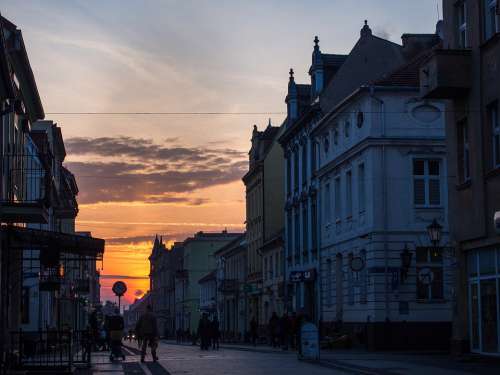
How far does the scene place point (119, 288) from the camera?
3388cm

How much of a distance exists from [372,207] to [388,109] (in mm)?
3804

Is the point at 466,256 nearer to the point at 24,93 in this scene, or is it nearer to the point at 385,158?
the point at 385,158

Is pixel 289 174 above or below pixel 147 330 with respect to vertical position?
above

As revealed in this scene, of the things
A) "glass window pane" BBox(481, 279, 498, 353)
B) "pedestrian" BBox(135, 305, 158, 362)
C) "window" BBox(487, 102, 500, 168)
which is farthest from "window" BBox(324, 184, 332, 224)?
"window" BBox(487, 102, 500, 168)

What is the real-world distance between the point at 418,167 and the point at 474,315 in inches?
516

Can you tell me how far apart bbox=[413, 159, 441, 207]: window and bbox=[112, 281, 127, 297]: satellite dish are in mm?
12573

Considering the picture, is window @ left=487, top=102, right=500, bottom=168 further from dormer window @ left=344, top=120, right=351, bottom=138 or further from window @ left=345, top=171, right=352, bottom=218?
window @ left=345, top=171, right=352, bottom=218

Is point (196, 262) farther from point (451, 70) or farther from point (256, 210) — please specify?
point (451, 70)

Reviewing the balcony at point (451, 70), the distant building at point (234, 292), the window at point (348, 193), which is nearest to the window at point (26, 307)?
the window at point (348, 193)

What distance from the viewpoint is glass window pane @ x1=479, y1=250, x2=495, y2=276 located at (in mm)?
26875

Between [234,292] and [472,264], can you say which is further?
[234,292]

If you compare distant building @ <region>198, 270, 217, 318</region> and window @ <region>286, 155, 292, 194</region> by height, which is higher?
window @ <region>286, 155, 292, 194</region>

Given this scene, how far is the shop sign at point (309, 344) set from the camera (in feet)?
99.5

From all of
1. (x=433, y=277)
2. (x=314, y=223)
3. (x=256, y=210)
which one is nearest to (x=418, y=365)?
(x=433, y=277)
